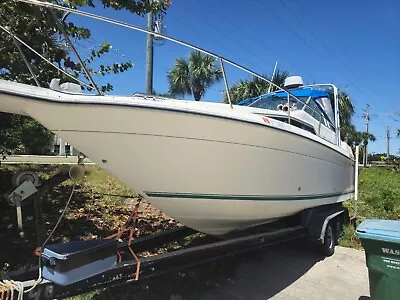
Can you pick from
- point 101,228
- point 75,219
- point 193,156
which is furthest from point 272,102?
point 75,219

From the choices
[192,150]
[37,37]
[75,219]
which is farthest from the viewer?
[75,219]

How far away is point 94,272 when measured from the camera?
2586mm

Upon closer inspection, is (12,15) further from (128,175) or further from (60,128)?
(128,175)

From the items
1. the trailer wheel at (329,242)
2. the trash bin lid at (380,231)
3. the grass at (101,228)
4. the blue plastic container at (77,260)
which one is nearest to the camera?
the blue plastic container at (77,260)

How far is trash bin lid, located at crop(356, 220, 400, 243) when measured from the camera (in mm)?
2996

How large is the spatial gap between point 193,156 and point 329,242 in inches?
132

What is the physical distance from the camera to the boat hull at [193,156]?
268 centimetres

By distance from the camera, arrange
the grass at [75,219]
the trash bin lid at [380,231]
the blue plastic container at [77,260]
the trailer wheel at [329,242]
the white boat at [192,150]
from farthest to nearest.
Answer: the trailer wheel at [329,242]
the grass at [75,219]
the trash bin lid at [380,231]
the white boat at [192,150]
the blue plastic container at [77,260]

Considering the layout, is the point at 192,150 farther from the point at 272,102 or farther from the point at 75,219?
the point at 75,219

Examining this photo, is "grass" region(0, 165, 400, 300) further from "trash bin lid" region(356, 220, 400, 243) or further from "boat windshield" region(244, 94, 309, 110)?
"boat windshield" region(244, 94, 309, 110)

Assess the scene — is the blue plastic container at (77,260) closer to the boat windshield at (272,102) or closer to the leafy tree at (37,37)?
the leafy tree at (37,37)

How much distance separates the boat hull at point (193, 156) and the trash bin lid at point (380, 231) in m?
0.89

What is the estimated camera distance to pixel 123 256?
3.33 meters

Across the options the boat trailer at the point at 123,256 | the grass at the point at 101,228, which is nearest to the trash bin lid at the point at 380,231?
the boat trailer at the point at 123,256
